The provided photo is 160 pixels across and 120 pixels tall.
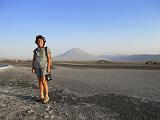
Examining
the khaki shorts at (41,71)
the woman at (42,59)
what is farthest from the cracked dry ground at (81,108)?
the khaki shorts at (41,71)

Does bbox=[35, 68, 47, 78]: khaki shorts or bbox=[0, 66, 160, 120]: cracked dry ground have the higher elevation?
bbox=[35, 68, 47, 78]: khaki shorts

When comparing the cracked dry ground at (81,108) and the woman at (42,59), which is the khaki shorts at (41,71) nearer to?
the woman at (42,59)

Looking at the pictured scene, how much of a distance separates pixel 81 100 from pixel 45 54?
5.85ft

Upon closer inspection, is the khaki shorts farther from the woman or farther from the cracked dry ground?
the cracked dry ground

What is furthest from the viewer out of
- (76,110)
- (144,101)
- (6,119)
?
(144,101)

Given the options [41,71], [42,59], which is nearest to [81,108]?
[41,71]

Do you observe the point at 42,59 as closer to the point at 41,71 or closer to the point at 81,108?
the point at 41,71

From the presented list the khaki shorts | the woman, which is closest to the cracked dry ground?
the woman

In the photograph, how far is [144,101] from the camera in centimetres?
770

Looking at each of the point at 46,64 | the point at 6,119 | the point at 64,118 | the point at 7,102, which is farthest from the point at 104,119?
the point at 7,102

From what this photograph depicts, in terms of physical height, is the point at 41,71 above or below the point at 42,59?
below

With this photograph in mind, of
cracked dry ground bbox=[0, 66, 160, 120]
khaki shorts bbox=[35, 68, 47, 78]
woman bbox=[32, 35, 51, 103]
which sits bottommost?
cracked dry ground bbox=[0, 66, 160, 120]

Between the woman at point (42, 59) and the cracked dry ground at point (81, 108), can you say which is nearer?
the cracked dry ground at point (81, 108)

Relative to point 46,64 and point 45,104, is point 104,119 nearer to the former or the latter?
point 45,104
